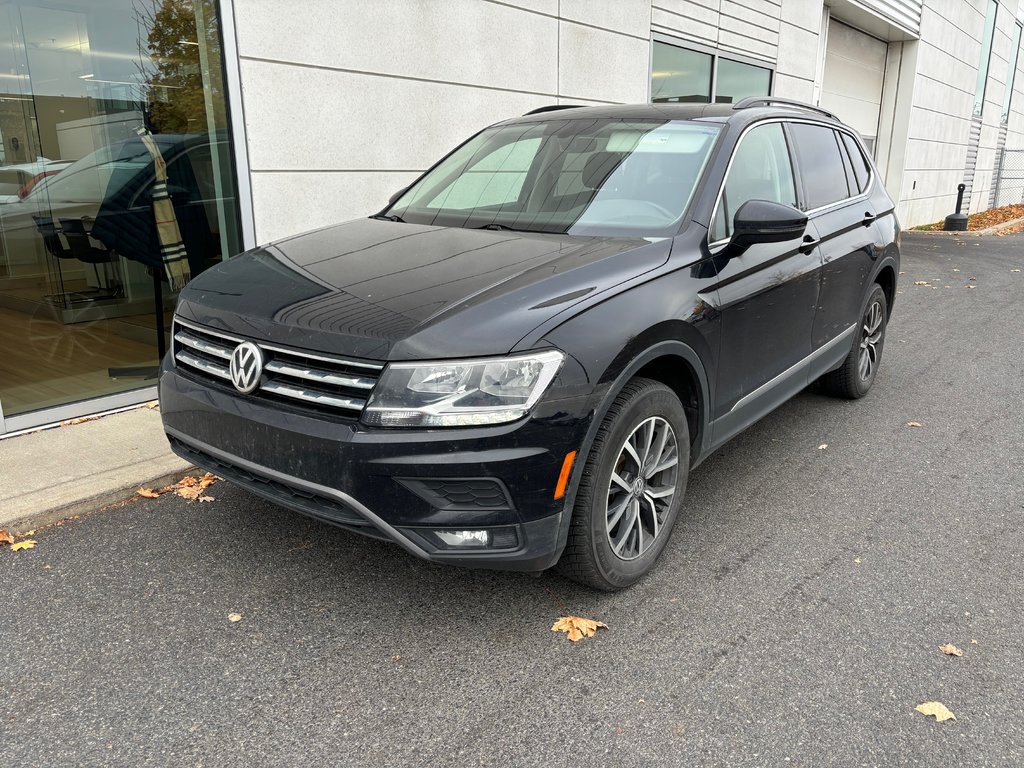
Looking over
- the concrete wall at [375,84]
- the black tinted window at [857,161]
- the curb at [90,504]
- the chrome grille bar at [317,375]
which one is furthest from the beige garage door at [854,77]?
the chrome grille bar at [317,375]

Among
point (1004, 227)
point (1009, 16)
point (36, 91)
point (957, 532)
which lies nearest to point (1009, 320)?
point (957, 532)

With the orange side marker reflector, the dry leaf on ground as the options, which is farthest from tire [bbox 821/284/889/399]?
the dry leaf on ground

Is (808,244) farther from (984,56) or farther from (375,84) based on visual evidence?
(984,56)

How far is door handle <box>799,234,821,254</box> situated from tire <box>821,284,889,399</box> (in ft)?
3.85

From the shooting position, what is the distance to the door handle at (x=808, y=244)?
4.10 m

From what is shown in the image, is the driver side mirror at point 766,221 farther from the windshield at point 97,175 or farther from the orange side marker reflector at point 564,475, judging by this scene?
the windshield at point 97,175

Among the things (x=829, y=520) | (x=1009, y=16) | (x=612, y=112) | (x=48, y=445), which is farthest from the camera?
(x=1009, y=16)

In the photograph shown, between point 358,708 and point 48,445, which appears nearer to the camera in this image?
point 358,708

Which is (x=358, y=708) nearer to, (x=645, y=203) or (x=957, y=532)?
(x=645, y=203)

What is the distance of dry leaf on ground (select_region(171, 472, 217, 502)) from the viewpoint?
3.96 meters

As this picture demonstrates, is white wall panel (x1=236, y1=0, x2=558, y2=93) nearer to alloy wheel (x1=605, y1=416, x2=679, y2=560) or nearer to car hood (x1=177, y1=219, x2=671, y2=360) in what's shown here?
car hood (x1=177, y1=219, x2=671, y2=360)

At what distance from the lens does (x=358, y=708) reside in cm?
246

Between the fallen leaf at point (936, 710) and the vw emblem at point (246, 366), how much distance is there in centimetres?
237

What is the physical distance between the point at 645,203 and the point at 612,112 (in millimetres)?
919
